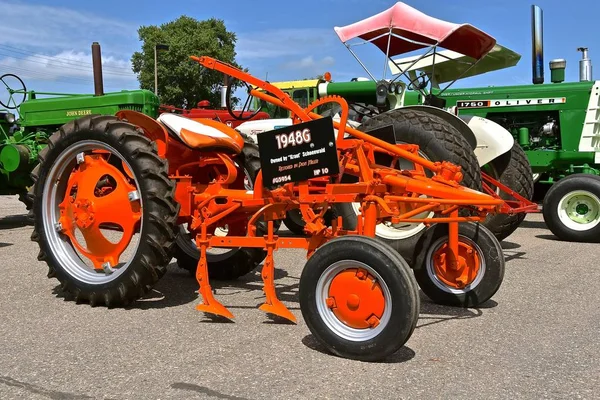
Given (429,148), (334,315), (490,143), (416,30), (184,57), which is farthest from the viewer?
(184,57)

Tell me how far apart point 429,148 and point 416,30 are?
2.62m

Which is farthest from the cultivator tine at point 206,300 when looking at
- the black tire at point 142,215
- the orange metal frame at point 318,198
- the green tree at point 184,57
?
the green tree at point 184,57

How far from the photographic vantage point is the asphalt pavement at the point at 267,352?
2.93 m

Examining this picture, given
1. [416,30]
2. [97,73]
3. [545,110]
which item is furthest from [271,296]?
[97,73]

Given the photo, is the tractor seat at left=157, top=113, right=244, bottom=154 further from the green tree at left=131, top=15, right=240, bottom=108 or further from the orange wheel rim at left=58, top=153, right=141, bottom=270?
the green tree at left=131, top=15, right=240, bottom=108

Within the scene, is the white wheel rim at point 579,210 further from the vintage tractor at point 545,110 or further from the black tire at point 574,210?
the vintage tractor at point 545,110

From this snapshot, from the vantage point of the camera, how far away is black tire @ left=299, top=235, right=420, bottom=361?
10.3ft

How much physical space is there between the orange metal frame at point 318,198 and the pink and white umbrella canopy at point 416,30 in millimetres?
3368

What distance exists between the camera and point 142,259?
4238 mm

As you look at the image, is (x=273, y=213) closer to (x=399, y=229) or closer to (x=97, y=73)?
(x=399, y=229)

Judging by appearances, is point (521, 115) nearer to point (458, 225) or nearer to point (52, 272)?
point (458, 225)

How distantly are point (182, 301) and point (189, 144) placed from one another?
4.05 ft

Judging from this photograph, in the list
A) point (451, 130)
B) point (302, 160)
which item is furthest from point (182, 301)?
point (451, 130)

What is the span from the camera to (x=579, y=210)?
319 inches
